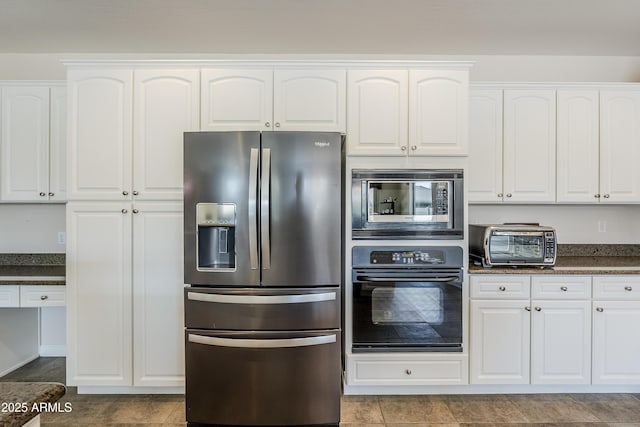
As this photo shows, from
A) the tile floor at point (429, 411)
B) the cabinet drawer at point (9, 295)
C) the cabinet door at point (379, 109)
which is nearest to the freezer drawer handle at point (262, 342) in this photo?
the tile floor at point (429, 411)

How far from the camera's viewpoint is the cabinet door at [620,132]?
9.39 ft

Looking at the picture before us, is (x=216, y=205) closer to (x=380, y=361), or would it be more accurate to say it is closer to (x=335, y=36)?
(x=380, y=361)

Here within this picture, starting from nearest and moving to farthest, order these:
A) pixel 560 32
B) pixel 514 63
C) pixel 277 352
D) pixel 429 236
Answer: pixel 277 352 < pixel 429 236 < pixel 560 32 < pixel 514 63

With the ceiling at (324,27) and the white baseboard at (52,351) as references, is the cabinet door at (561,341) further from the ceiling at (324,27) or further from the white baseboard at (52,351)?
the white baseboard at (52,351)

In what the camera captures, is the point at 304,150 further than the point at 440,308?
No

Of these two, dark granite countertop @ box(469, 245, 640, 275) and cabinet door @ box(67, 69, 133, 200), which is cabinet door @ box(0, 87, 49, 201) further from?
dark granite countertop @ box(469, 245, 640, 275)

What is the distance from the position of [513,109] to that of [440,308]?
1667mm

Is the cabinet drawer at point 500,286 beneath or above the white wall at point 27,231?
beneath

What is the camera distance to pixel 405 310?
2.45 metres

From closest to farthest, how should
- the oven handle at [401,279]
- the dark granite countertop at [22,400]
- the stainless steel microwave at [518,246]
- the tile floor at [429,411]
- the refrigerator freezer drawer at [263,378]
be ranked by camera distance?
the dark granite countertop at [22,400] → the refrigerator freezer drawer at [263,378] → the tile floor at [429,411] → the oven handle at [401,279] → the stainless steel microwave at [518,246]

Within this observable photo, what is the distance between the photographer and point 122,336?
8.11 ft

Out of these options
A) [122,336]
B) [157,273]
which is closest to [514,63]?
[157,273]

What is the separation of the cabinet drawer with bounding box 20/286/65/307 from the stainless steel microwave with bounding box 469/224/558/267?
2.94 metres

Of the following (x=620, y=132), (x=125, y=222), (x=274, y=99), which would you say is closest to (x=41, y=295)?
(x=125, y=222)
